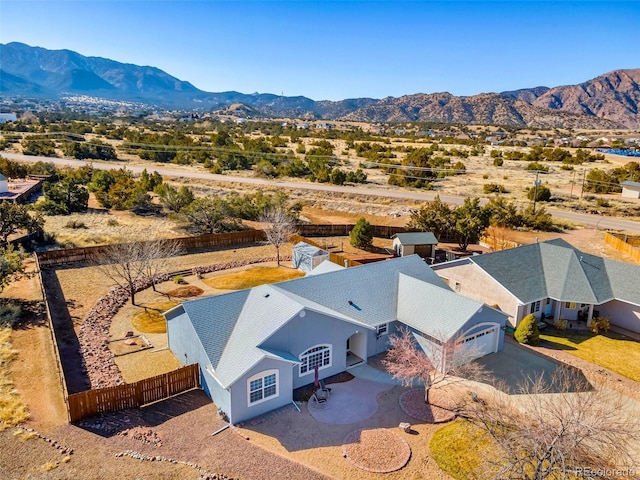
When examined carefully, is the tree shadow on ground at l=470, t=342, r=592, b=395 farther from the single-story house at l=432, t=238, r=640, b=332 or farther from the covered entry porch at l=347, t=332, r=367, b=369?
the covered entry porch at l=347, t=332, r=367, b=369

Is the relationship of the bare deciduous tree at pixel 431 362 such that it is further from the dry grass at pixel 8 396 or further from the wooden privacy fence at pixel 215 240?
the wooden privacy fence at pixel 215 240

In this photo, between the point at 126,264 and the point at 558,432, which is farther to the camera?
the point at 126,264

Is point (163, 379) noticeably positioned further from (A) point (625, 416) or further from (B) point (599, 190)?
(B) point (599, 190)

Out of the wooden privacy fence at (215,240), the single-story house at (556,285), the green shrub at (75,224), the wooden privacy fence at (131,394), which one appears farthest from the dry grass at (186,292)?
the green shrub at (75,224)

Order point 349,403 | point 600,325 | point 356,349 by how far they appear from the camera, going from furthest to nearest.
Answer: point 600,325
point 356,349
point 349,403

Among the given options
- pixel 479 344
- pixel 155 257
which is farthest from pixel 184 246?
pixel 479 344

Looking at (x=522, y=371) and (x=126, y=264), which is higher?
(x=126, y=264)

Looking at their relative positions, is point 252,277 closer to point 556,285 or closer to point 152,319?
point 152,319
